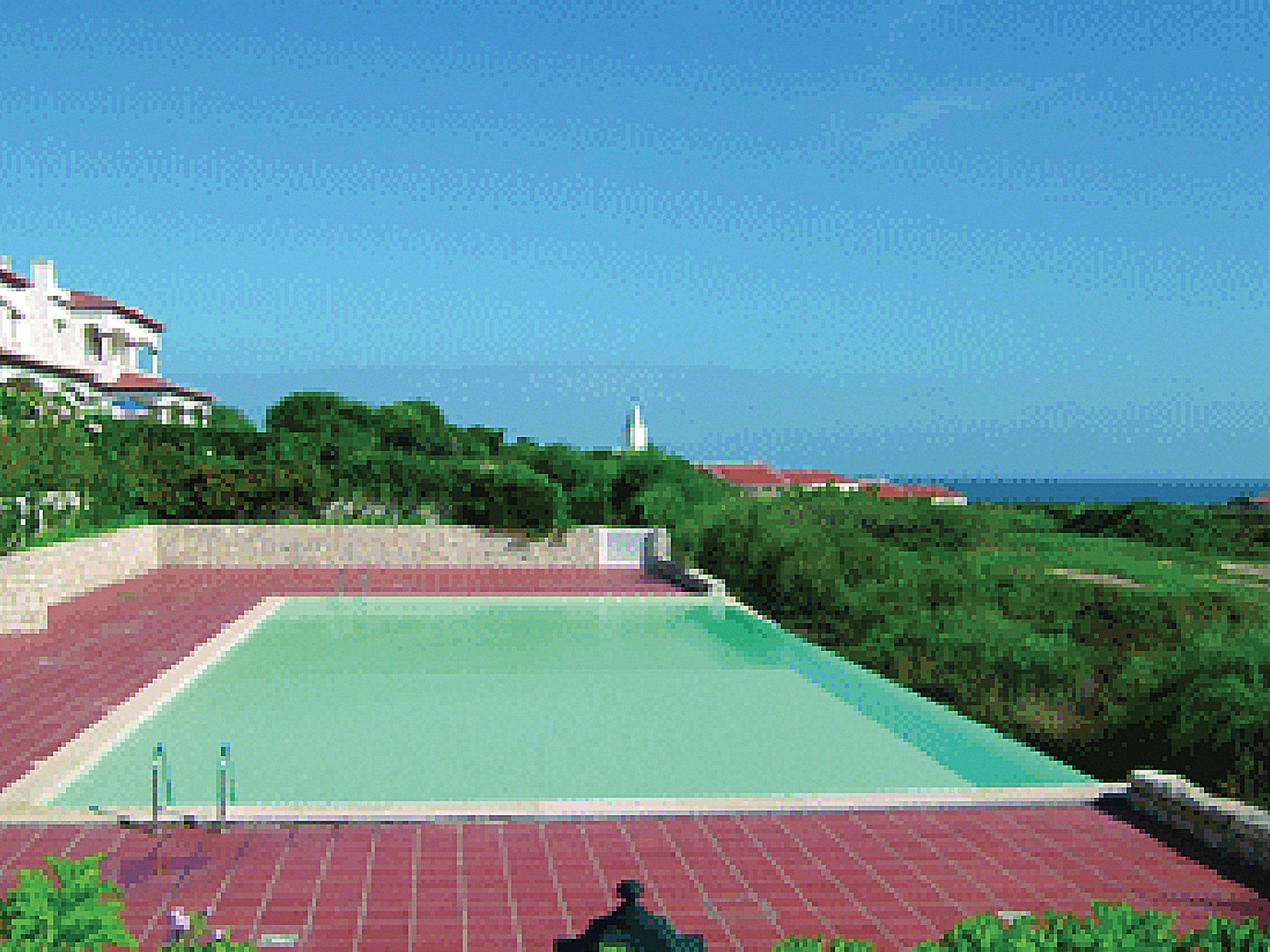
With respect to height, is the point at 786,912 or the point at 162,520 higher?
the point at 162,520

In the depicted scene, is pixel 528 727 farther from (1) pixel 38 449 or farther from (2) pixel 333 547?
(2) pixel 333 547

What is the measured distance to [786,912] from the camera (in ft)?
13.0

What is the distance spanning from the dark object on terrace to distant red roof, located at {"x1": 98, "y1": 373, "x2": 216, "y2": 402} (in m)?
34.2

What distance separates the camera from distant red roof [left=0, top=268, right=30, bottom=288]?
25062mm

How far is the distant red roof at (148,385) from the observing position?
33250mm

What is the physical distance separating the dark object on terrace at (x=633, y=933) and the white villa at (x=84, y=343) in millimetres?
21955

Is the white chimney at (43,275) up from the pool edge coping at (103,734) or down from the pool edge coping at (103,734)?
up

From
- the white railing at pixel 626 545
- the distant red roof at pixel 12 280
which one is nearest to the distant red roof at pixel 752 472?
the white railing at pixel 626 545

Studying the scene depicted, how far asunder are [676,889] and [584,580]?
11.8 m

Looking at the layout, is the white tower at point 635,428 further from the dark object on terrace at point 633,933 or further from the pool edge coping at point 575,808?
the dark object on terrace at point 633,933

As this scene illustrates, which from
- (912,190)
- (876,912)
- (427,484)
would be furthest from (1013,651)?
(912,190)

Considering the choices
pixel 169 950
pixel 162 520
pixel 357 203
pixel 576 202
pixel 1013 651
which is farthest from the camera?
pixel 576 202

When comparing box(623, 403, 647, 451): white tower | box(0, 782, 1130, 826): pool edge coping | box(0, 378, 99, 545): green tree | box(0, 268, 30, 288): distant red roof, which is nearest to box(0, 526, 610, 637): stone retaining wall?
box(0, 378, 99, 545): green tree

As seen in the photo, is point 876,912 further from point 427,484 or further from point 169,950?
point 427,484
